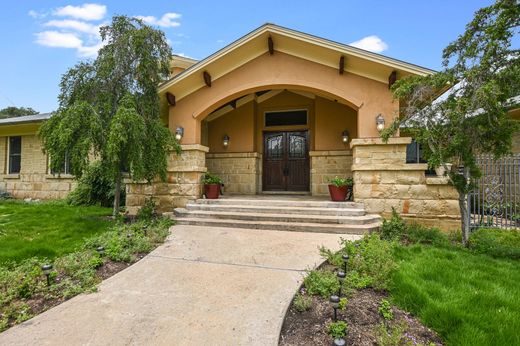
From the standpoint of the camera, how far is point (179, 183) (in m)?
7.23

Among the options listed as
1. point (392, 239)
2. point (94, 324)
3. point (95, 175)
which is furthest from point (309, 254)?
point (95, 175)

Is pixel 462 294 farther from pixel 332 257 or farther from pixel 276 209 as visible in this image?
pixel 276 209

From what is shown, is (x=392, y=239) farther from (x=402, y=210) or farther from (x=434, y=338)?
(x=434, y=338)

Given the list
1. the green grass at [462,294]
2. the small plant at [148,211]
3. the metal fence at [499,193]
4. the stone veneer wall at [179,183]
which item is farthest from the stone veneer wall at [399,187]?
the small plant at [148,211]

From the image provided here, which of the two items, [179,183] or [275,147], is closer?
[179,183]

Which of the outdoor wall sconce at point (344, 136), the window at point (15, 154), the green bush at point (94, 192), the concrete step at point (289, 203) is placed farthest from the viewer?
the window at point (15, 154)

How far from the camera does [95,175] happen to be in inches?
355

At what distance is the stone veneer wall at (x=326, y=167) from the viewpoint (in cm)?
862

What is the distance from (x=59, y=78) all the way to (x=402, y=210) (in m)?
8.12

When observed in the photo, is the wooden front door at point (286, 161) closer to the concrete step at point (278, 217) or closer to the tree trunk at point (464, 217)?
the concrete step at point (278, 217)

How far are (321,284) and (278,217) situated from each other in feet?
9.67

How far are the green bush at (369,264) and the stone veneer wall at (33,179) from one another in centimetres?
1102

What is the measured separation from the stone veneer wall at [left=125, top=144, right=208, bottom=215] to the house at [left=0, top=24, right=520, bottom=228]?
3cm

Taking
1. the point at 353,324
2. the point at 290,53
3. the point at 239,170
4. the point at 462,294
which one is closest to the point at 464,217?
the point at 462,294
